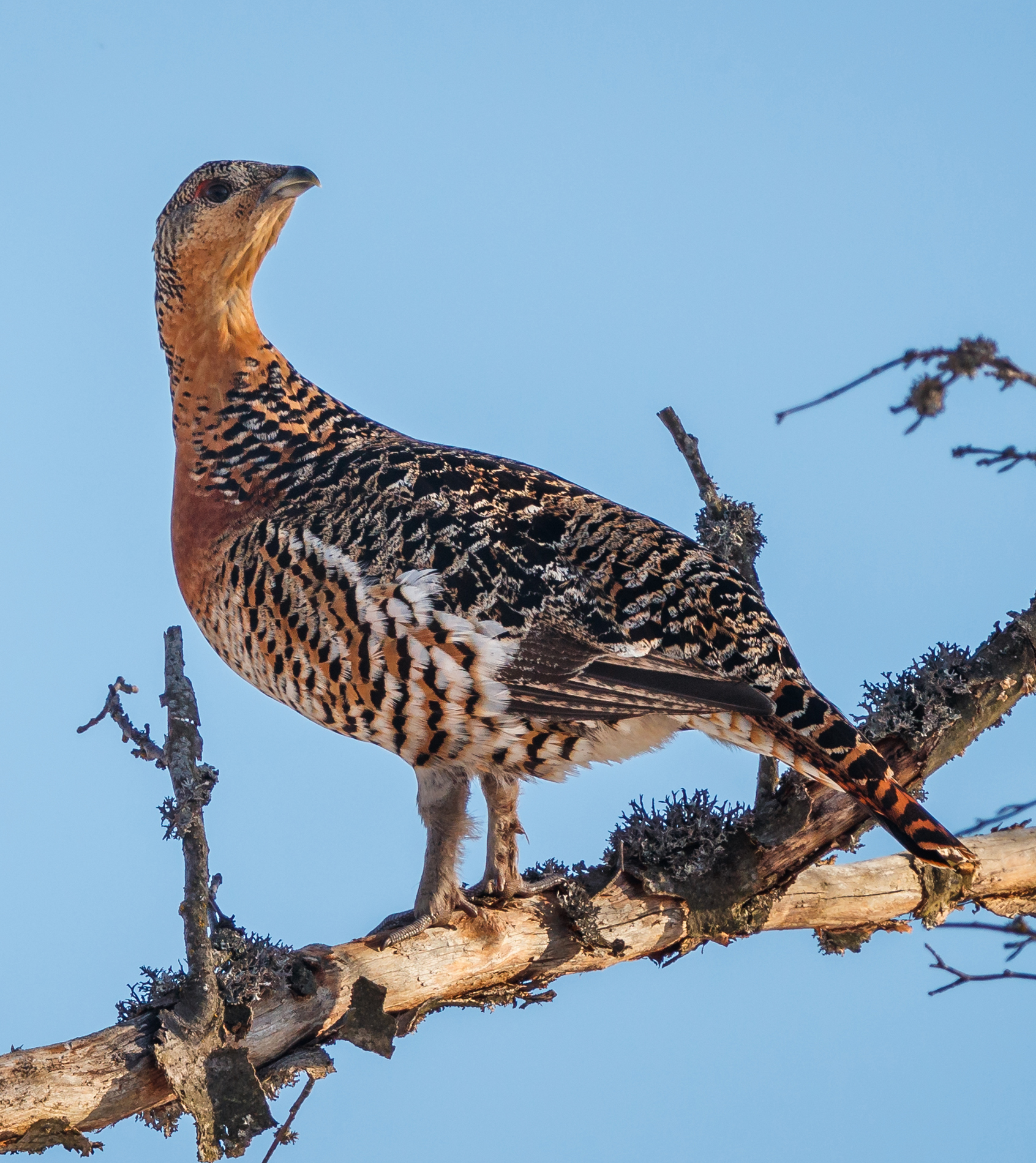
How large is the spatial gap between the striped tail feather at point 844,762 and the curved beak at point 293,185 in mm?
2958

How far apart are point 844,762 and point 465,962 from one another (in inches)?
70.2

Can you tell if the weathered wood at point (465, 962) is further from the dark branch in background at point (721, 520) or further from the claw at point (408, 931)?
the dark branch in background at point (721, 520)

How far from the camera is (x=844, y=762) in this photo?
Answer: 15.7 feet

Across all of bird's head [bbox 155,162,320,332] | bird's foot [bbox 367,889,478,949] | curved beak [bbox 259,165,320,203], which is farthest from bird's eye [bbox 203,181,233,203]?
bird's foot [bbox 367,889,478,949]

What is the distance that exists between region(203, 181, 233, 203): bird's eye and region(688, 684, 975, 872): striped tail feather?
3196 millimetres

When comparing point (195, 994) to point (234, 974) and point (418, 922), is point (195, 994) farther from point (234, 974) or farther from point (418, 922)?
point (418, 922)

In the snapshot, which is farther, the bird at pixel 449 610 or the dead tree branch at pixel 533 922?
the bird at pixel 449 610

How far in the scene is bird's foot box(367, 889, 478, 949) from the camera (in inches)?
203

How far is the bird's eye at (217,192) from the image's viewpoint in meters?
5.77

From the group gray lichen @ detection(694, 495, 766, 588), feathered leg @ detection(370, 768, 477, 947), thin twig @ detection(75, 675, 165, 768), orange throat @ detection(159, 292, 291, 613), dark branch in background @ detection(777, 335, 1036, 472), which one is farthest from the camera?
gray lichen @ detection(694, 495, 766, 588)

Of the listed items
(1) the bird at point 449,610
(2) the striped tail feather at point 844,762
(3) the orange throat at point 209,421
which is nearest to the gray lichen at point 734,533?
(1) the bird at point 449,610

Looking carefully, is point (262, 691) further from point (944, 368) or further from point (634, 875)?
point (944, 368)

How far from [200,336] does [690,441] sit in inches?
95.9

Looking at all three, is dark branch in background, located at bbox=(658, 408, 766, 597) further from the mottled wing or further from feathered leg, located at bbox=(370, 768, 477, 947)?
feathered leg, located at bbox=(370, 768, 477, 947)
